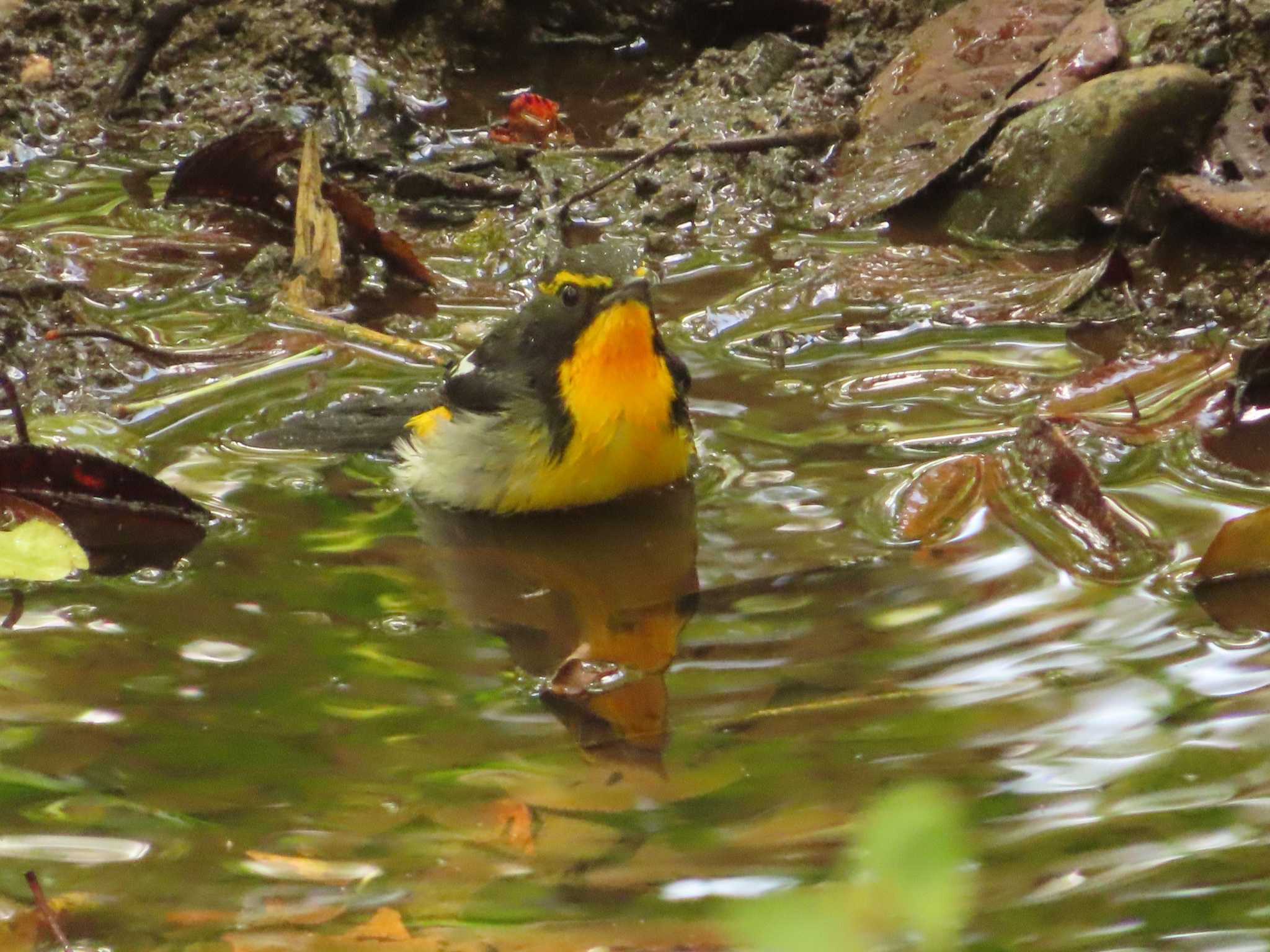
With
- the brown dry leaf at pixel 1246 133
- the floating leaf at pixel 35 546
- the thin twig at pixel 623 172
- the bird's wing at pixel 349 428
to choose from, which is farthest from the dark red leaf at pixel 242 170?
the brown dry leaf at pixel 1246 133

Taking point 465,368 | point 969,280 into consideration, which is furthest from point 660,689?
point 969,280

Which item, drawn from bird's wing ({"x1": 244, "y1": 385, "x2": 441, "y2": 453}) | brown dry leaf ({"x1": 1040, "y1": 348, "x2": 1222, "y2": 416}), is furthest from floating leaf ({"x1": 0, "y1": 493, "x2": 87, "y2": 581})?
brown dry leaf ({"x1": 1040, "y1": 348, "x2": 1222, "y2": 416})

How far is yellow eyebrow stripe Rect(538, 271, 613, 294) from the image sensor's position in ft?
13.9

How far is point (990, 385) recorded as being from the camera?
4.42 meters

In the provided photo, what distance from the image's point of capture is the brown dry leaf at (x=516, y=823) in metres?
2.34

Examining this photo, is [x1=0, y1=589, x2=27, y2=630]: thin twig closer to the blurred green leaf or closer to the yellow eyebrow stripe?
the yellow eyebrow stripe

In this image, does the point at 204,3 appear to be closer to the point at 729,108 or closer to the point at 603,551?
the point at 729,108

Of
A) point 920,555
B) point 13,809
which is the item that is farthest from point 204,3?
point 13,809

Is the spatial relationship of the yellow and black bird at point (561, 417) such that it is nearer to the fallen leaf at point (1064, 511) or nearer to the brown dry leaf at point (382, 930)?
the fallen leaf at point (1064, 511)

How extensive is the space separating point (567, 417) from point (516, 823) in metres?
1.89

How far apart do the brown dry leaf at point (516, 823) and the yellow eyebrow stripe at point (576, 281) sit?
6.67ft

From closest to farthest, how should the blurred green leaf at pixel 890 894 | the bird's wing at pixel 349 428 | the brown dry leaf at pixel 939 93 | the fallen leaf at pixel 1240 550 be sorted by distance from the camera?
the blurred green leaf at pixel 890 894 < the fallen leaf at pixel 1240 550 < the bird's wing at pixel 349 428 < the brown dry leaf at pixel 939 93

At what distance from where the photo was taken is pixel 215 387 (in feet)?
15.5

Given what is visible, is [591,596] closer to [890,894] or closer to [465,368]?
[465,368]
